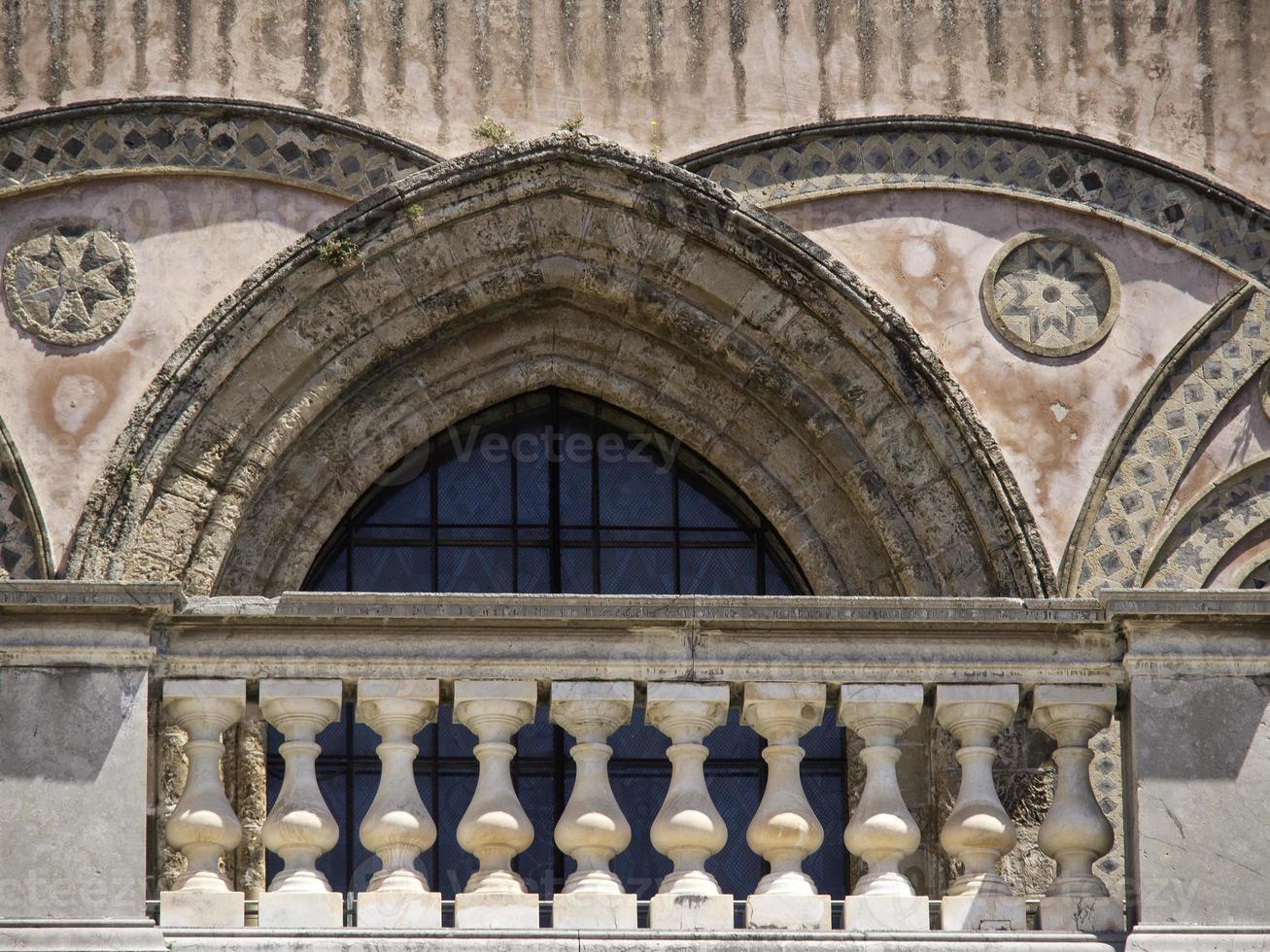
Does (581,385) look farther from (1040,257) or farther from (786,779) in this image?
(786,779)

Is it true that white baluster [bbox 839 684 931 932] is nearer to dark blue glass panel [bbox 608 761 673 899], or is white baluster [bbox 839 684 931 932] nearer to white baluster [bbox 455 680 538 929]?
white baluster [bbox 455 680 538 929]

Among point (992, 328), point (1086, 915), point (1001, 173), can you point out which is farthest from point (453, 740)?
point (1086, 915)

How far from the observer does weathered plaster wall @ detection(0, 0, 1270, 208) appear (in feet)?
33.1

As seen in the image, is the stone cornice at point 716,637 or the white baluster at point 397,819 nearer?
the white baluster at point 397,819

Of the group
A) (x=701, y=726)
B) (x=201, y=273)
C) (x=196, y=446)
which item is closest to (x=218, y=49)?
(x=201, y=273)

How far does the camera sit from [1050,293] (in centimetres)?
1007

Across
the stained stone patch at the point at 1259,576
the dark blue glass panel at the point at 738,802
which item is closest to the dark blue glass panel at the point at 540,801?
the dark blue glass panel at the point at 738,802

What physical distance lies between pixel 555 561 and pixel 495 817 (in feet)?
12.4

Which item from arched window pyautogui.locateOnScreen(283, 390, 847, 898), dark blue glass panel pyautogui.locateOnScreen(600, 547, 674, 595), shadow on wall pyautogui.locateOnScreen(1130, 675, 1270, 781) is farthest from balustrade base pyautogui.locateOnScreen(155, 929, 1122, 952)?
dark blue glass panel pyautogui.locateOnScreen(600, 547, 674, 595)

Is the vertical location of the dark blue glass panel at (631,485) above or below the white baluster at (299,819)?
above

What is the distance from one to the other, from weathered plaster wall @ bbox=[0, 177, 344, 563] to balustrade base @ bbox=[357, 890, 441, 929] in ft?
12.1

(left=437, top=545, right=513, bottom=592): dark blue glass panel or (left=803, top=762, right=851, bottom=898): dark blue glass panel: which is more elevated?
(left=437, top=545, right=513, bottom=592): dark blue glass panel

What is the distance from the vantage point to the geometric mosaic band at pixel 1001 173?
1012 centimetres

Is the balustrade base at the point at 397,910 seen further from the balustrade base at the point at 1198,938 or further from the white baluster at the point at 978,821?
the balustrade base at the point at 1198,938
